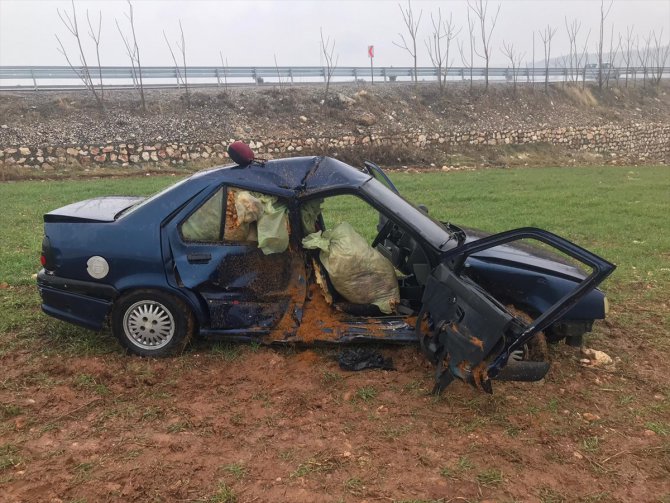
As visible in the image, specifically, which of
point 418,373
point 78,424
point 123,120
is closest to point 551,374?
point 418,373

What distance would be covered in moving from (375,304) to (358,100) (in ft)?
70.2

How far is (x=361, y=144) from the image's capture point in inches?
875

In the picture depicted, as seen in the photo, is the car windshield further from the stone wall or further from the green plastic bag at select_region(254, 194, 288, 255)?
the stone wall

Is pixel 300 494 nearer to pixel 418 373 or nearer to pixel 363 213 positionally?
pixel 418 373

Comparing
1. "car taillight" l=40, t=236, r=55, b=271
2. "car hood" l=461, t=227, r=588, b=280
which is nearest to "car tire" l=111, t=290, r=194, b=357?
"car taillight" l=40, t=236, r=55, b=271

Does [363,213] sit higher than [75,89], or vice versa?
[75,89]

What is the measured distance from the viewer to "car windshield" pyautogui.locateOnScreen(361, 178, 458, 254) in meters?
4.18

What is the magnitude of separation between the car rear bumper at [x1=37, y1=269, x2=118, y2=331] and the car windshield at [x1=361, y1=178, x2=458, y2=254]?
220 cm

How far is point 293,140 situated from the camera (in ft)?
70.9

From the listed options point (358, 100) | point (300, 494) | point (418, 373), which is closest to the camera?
point (300, 494)

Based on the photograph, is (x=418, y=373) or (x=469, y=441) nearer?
(x=469, y=441)

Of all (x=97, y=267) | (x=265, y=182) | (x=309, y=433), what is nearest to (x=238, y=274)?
(x=265, y=182)

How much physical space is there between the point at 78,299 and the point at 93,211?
0.83 meters

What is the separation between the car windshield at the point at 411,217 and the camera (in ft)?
13.7
